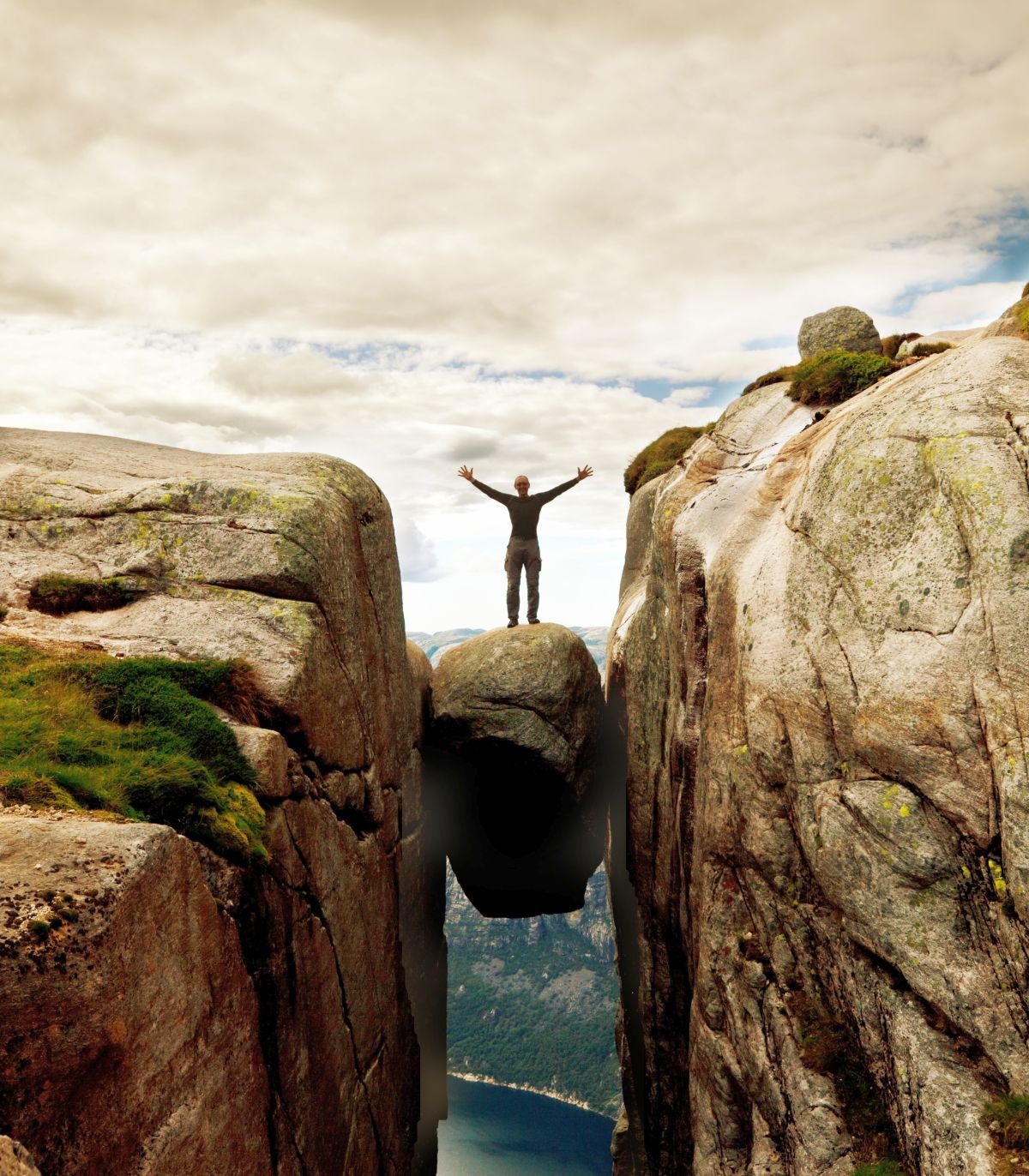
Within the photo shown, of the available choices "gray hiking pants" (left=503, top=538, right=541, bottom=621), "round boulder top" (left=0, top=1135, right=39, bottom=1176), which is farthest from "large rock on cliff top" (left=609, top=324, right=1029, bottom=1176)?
"round boulder top" (left=0, top=1135, right=39, bottom=1176)

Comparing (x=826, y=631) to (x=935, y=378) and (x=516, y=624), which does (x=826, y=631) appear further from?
(x=516, y=624)

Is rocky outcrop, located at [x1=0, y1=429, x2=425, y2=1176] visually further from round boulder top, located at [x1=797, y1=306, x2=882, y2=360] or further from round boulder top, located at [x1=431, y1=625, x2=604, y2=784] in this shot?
round boulder top, located at [x1=797, y1=306, x2=882, y2=360]

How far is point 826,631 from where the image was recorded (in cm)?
1402

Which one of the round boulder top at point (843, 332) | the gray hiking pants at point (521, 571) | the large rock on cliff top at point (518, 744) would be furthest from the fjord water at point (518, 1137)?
the round boulder top at point (843, 332)

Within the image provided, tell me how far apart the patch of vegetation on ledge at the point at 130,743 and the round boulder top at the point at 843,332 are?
1788cm

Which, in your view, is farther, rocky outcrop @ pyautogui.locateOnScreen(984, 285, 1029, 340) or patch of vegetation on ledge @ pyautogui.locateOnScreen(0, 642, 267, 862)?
rocky outcrop @ pyautogui.locateOnScreen(984, 285, 1029, 340)

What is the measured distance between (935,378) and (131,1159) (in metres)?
15.7

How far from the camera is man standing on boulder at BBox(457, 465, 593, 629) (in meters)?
26.7

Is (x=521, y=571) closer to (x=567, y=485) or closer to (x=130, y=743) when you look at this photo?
(x=567, y=485)

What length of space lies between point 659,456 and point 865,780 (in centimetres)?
1793

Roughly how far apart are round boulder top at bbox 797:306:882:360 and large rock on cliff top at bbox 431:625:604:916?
40.1 ft

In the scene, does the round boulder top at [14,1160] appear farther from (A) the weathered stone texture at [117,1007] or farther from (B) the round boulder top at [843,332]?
(B) the round boulder top at [843,332]

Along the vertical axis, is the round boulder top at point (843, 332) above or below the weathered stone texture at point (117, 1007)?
above

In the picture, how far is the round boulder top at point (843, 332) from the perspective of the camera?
22.2m
